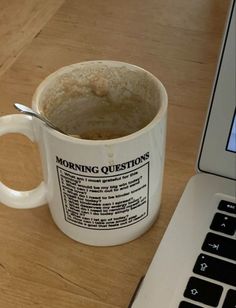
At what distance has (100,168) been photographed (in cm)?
40

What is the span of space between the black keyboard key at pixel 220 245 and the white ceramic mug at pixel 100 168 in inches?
2.3

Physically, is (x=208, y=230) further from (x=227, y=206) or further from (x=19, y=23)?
(x=19, y=23)

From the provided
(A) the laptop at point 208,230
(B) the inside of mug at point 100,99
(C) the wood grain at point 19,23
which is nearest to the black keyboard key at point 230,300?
(A) the laptop at point 208,230

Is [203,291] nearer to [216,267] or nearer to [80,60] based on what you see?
[216,267]

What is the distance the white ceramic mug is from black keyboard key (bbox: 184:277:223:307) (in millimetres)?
77

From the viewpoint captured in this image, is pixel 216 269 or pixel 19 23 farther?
pixel 19 23

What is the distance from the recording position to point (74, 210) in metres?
0.43

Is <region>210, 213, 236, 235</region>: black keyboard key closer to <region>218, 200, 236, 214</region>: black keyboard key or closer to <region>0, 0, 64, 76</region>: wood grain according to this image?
<region>218, 200, 236, 214</region>: black keyboard key

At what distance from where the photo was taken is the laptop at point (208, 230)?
390mm

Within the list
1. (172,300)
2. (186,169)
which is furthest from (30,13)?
(172,300)

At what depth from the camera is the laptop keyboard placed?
38cm

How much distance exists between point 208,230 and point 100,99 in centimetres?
14

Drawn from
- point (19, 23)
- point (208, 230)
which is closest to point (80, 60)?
point (19, 23)

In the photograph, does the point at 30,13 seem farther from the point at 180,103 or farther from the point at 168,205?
the point at 168,205
